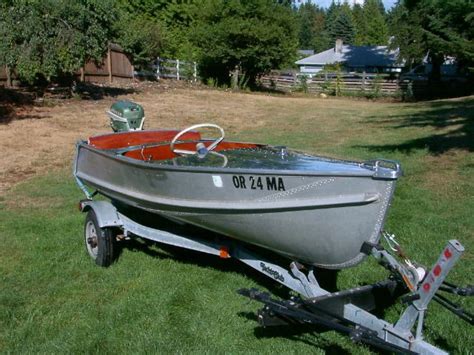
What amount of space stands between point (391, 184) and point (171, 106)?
19.2m

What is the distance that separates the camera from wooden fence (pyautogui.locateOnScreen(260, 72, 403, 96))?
3374 centimetres

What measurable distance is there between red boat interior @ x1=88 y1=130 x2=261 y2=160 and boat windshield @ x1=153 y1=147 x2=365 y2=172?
22.0 inches

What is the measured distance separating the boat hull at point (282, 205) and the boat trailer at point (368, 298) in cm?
21

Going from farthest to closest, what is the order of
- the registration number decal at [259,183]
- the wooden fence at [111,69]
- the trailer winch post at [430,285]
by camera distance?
the wooden fence at [111,69] < the registration number decal at [259,183] < the trailer winch post at [430,285]

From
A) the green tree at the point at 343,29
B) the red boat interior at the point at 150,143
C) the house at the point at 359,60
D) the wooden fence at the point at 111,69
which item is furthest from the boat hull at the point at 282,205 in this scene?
the green tree at the point at 343,29

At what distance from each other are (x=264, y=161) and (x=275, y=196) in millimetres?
1090

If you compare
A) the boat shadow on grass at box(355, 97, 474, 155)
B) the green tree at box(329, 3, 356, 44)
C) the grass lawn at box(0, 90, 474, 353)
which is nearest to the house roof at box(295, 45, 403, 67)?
the boat shadow on grass at box(355, 97, 474, 155)

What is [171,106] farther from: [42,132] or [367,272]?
[367,272]

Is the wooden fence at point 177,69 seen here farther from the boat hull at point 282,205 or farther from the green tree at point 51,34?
the boat hull at point 282,205

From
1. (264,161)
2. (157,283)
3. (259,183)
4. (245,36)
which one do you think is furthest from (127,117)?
(245,36)

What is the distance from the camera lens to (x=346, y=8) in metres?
128

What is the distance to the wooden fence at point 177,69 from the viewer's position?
33.8 metres

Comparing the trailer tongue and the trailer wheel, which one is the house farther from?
the trailer tongue

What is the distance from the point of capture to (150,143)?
22.6 ft
